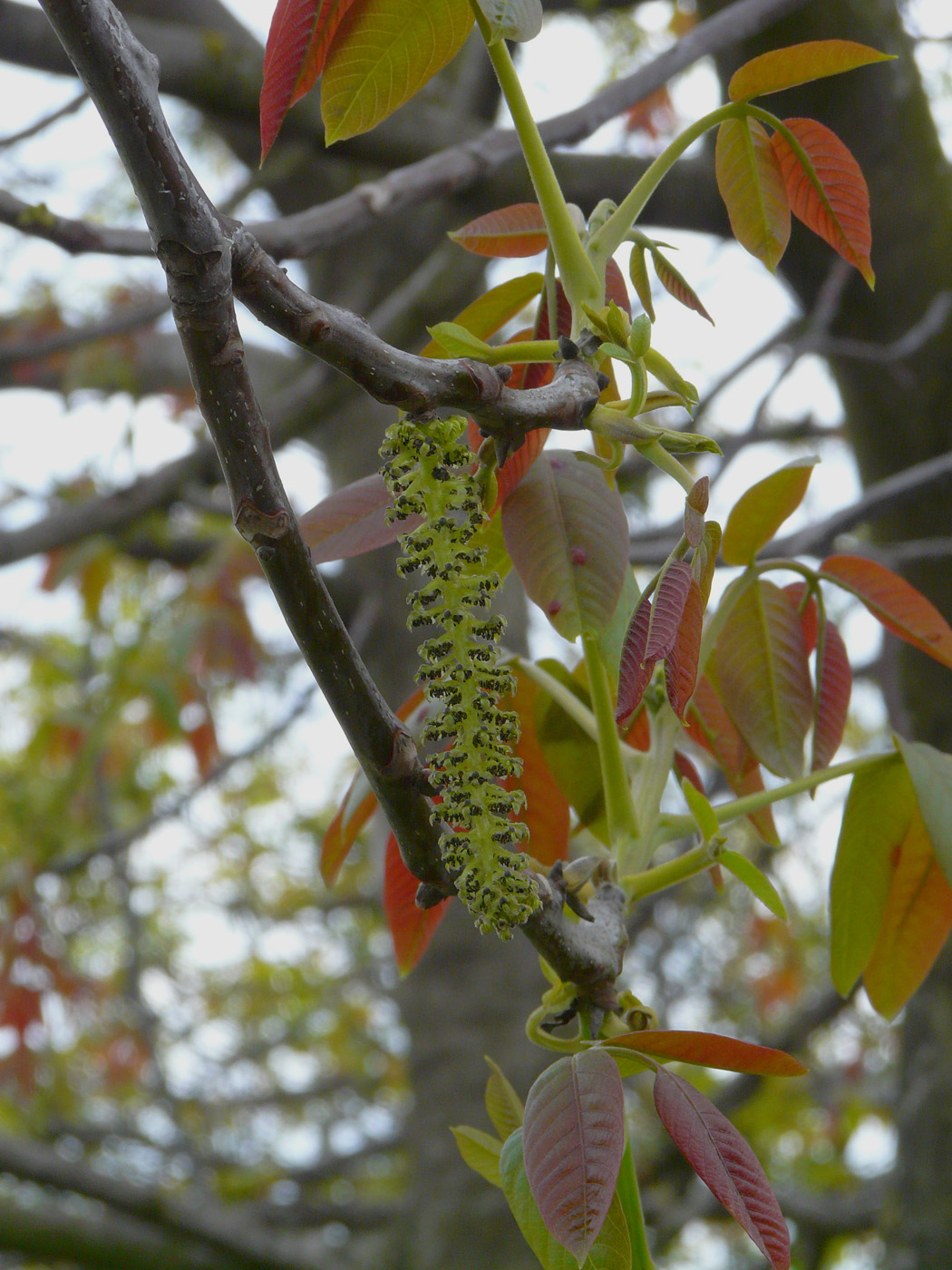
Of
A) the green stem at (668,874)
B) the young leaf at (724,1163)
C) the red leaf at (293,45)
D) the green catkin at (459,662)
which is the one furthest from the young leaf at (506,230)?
the young leaf at (724,1163)

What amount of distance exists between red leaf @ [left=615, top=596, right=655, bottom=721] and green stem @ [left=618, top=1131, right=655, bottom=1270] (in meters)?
0.21

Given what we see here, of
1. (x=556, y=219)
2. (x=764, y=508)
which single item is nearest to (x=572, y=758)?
(x=764, y=508)

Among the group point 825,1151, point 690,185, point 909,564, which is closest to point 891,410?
point 909,564

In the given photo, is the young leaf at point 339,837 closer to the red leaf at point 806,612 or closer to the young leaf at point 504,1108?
the young leaf at point 504,1108

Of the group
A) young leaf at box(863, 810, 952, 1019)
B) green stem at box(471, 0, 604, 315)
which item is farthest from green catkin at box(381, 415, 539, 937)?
young leaf at box(863, 810, 952, 1019)

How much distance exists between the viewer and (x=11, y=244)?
3.23 m

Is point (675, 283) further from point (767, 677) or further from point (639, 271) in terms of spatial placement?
point (767, 677)

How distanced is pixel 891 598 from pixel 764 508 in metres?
0.11

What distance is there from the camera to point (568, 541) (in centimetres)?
53

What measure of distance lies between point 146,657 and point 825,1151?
340 centimetres

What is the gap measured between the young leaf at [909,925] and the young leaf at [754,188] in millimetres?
343

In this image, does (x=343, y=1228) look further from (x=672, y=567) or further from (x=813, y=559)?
(x=672, y=567)

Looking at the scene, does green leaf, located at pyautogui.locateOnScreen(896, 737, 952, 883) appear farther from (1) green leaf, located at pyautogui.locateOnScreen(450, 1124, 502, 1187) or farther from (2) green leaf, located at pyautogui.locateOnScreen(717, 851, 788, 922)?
(1) green leaf, located at pyautogui.locateOnScreen(450, 1124, 502, 1187)

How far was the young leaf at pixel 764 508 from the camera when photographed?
Answer: 2.19 feet
